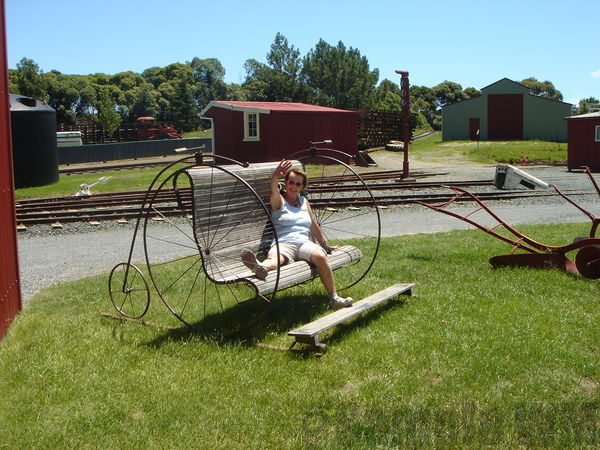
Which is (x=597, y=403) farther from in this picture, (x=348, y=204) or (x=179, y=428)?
(x=348, y=204)

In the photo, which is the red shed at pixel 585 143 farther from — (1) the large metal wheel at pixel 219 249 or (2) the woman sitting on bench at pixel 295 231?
(1) the large metal wheel at pixel 219 249

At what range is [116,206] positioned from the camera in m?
16.8

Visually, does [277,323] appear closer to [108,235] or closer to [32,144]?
[108,235]

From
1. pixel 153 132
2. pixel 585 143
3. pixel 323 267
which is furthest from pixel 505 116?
pixel 323 267

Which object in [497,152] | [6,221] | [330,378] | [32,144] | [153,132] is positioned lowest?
[330,378]

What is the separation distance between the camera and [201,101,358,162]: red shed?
28953 millimetres

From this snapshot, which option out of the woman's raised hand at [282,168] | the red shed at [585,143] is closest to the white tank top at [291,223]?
the woman's raised hand at [282,168]

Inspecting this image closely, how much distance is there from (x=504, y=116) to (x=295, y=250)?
45.2 metres

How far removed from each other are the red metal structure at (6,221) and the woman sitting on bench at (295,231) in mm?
2456

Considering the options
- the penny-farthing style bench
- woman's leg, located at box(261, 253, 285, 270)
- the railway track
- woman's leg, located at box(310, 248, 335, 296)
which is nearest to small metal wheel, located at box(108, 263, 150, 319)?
the penny-farthing style bench

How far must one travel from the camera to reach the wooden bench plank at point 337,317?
5.22 m

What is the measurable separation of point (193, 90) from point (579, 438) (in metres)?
69.2

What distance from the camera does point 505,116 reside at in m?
48.5

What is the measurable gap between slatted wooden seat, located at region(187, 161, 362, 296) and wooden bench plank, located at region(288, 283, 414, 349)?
437mm
